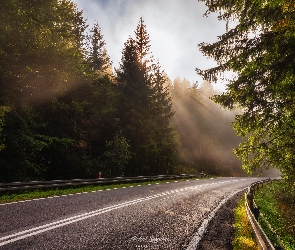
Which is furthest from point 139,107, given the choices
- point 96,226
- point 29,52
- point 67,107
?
point 96,226

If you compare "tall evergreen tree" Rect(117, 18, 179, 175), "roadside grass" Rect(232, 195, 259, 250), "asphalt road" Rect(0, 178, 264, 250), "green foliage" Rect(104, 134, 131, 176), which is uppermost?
"tall evergreen tree" Rect(117, 18, 179, 175)

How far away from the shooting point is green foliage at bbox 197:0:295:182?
339 inches

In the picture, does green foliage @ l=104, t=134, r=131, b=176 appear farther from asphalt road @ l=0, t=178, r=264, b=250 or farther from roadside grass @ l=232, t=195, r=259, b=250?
roadside grass @ l=232, t=195, r=259, b=250

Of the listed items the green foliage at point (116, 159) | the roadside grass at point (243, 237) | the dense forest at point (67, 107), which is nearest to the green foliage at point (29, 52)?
the dense forest at point (67, 107)

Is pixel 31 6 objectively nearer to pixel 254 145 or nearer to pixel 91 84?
pixel 91 84

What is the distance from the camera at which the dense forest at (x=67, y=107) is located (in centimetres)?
1834

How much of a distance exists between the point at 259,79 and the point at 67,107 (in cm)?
2039

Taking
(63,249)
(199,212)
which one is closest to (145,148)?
(199,212)

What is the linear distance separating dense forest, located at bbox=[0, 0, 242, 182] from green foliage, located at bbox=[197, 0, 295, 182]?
39.7 ft

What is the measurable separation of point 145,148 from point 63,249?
27.1 meters

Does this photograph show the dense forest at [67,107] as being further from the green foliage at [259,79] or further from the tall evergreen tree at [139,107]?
the green foliage at [259,79]

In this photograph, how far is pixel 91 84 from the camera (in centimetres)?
3078

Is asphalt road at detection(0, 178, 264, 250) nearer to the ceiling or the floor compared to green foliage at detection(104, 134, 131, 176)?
nearer to the floor

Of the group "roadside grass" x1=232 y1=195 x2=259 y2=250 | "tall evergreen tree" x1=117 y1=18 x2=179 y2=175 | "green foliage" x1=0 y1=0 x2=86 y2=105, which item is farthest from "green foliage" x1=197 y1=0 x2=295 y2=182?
"tall evergreen tree" x1=117 y1=18 x2=179 y2=175
